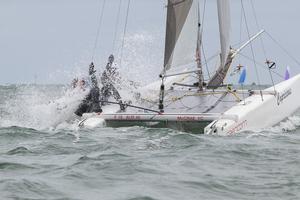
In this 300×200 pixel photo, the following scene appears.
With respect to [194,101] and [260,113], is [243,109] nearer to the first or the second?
[260,113]

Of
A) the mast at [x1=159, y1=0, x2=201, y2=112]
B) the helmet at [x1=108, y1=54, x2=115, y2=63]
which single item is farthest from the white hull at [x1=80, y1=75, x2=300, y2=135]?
the mast at [x1=159, y1=0, x2=201, y2=112]

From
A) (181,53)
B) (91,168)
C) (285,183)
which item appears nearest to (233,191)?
(285,183)

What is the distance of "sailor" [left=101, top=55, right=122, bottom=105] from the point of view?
12.4 m

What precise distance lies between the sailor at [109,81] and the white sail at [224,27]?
2.42 m

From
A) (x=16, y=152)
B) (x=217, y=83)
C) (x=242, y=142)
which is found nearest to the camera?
(x=16, y=152)

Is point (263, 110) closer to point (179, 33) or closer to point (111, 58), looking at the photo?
point (179, 33)

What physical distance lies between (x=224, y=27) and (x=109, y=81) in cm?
294

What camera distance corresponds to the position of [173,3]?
41.4ft

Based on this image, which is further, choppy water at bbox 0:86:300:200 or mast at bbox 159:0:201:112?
mast at bbox 159:0:201:112

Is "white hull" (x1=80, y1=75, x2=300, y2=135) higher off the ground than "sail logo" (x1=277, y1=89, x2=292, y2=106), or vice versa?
"sail logo" (x1=277, y1=89, x2=292, y2=106)

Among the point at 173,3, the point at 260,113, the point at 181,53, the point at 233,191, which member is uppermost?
the point at 173,3

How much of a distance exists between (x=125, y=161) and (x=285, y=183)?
187 cm

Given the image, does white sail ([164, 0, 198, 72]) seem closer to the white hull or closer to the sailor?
the sailor

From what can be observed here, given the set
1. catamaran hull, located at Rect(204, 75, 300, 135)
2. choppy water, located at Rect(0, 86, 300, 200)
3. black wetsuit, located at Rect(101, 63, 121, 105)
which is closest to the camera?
Answer: choppy water, located at Rect(0, 86, 300, 200)
